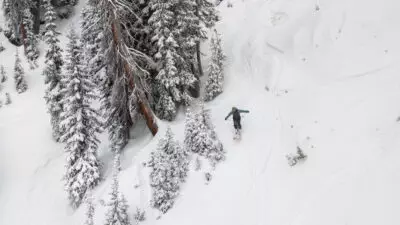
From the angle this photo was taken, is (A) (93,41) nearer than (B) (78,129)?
No

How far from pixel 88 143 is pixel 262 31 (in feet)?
41.8

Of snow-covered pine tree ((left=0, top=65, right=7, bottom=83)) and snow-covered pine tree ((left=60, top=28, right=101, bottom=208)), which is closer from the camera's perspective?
snow-covered pine tree ((left=60, top=28, right=101, bottom=208))

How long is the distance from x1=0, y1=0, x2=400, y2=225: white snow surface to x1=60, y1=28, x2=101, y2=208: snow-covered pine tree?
0.83 metres

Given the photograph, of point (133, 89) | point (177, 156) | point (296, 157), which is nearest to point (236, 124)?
point (177, 156)

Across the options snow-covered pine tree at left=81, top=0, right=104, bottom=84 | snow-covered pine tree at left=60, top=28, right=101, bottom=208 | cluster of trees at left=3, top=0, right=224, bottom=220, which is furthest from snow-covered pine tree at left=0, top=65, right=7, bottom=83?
snow-covered pine tree at left=60, top=28, right=101, bottom=208

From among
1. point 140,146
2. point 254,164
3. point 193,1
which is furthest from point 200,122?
point 193,1

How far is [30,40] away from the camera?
34.2m

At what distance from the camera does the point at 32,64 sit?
33.2 metres

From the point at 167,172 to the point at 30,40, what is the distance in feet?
86.7

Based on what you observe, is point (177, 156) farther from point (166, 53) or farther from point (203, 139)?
point (166, 53)

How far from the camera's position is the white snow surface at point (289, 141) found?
37.5ft

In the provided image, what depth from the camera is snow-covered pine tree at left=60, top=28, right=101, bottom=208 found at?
1777 cm

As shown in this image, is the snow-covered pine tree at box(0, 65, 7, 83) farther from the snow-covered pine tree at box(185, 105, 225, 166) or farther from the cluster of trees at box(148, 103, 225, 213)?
the snow-covered pine tree at box(185, 105, 225, 166)

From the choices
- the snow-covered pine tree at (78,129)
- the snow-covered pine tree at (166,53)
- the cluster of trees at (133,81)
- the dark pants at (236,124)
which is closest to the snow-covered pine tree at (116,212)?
the cluster of trees at (133,81)
